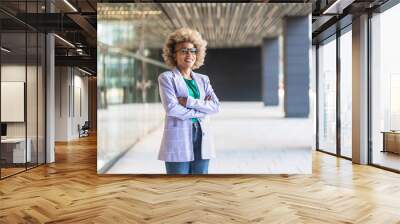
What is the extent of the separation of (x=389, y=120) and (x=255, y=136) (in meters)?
2.90

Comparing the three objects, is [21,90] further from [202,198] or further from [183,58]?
[202,198]

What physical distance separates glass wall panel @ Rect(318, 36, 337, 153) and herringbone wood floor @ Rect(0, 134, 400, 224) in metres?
3.14

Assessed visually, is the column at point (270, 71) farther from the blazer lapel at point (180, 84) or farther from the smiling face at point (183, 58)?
the blazer lapel at point (180, 84)

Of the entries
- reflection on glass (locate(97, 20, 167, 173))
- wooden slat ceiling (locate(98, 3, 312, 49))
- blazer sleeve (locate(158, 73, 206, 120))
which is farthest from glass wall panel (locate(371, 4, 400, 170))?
reflection on glass (locate(97, 20, 167, 173))

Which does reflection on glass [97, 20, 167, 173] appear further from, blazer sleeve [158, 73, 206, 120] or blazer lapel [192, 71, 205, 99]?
blazer lapel [192, 71, 205, 99]

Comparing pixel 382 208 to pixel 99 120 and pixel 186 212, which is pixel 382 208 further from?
pixel 99 120

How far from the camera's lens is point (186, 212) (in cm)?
474

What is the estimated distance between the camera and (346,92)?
32.3ft

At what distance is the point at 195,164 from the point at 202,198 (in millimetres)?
1030

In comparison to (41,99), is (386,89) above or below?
above

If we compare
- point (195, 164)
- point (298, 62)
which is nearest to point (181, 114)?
point (195, 164)

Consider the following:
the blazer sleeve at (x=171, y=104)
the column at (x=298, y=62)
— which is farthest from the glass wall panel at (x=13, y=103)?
the column at (x=298, y=62)

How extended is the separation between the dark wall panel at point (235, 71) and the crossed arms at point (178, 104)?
1.32 ft

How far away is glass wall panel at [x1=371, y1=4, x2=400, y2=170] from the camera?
7734mm
